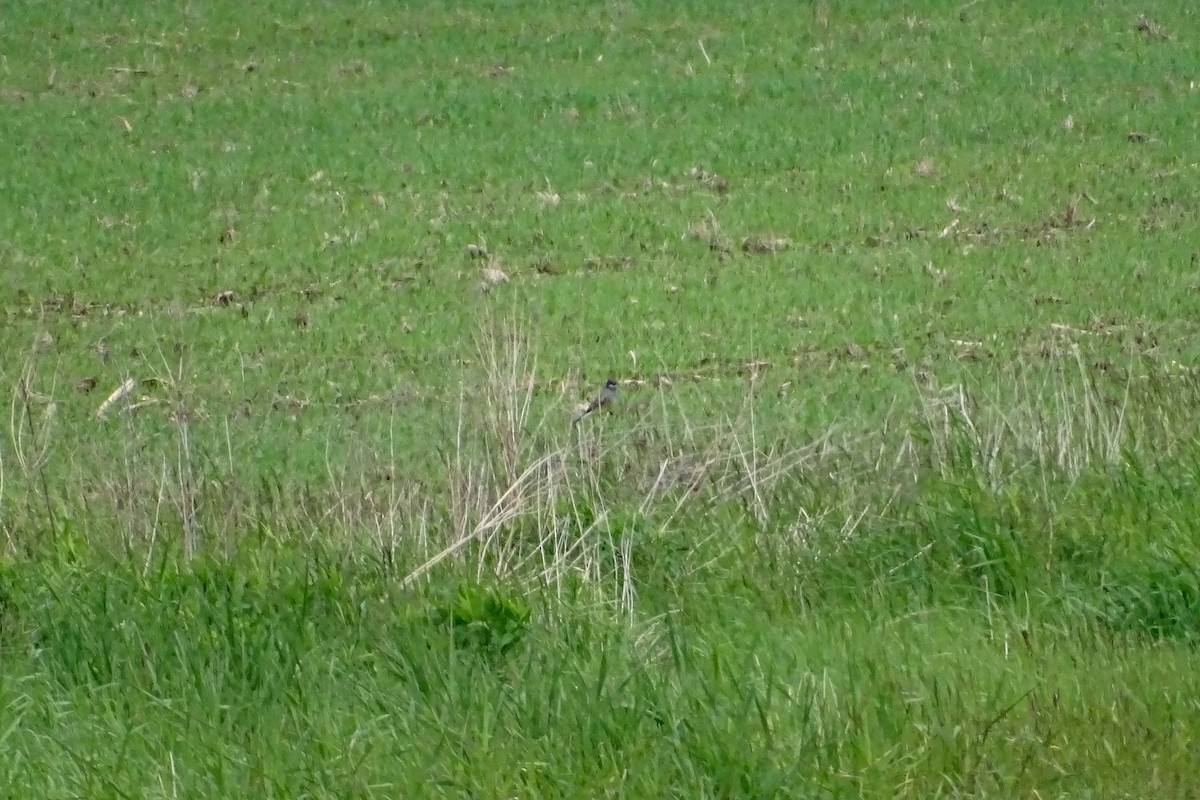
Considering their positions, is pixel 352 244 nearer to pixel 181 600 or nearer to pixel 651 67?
pixel 651 67

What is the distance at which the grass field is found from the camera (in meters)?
4.43

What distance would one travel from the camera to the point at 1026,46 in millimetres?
20469

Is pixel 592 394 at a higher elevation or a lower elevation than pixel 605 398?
lower

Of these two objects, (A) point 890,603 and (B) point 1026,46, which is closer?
(A) point 890,603

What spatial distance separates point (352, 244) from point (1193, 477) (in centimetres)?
1010

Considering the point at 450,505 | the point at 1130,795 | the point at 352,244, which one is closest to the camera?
the point at 1130,795

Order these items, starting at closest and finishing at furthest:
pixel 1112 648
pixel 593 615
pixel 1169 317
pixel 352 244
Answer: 1. pixel 1112 648
2. pixel 593 615
3. pixel 1169 317
4. pixel 352 244

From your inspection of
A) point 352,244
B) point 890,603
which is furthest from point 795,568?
point 352,244

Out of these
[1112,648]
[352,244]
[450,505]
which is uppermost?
[1112,648]

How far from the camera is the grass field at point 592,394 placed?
175 inches

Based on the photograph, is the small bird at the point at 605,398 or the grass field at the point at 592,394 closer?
the grass field at the point at 592,394

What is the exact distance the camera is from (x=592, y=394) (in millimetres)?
11141

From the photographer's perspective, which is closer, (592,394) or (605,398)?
(605,398)

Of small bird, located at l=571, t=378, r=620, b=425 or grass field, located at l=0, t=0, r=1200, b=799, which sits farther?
small bird, located at l=571, t=378, r=620, b=425
